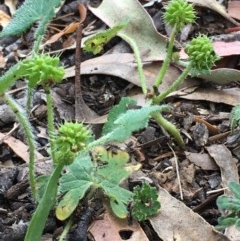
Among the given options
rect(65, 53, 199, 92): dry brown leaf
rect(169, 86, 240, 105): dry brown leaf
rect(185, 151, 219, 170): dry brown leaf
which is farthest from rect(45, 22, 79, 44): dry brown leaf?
rect(185, 151, 219, 170): dry brown leaf

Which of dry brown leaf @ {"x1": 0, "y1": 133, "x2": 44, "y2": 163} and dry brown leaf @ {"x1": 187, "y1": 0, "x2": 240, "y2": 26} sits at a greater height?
dry brown leaf @ {"x1": 0, "y1": 133, "x2": 44, "y2": 163}

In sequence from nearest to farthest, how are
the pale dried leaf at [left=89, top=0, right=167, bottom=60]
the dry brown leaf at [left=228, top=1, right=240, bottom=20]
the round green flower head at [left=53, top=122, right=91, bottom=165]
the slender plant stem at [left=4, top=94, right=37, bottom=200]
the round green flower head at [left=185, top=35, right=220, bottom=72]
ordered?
the round green flower head at [left=53, top=122, right=91, bottom=165], the slender plant stem at [left=4, top=94, right=37, bottom=200], the round green flower head at [left=185, top=35, right=220, bottom=72], the pale dried leaf at [left=89, top=0, right=167, bottom=60], the dry brown leaf at [left=228, top=1, right=240, bottom=20]

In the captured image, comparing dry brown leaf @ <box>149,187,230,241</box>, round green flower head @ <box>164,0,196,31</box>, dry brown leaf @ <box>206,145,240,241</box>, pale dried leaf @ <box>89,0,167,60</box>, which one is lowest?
dry brown leaf @ <box>206,145,240,241</box>

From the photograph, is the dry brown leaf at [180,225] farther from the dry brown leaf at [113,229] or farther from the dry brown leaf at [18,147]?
the dry brown leaf at [18,147]

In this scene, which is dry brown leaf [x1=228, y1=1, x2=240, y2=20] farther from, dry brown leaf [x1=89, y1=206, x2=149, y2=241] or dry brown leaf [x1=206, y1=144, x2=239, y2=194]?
dry brown leaf [x1=89, y1=206, x2=149, y2=241]

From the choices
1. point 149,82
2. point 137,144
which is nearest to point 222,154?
point 137,144

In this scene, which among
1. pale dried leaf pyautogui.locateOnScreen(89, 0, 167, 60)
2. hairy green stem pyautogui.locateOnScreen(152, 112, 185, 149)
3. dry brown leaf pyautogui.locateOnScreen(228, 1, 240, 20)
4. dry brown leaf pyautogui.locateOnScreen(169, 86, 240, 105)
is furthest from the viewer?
dry brown leaf pyautogui.locateOnScreen(228, 1, 240, 20)

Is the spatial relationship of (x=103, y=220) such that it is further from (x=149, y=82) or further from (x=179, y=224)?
(x=149, y=82)
